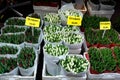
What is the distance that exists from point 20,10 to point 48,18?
957mm

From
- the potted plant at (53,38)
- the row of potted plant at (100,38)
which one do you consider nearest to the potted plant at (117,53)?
the row of potted plant at (100,38)

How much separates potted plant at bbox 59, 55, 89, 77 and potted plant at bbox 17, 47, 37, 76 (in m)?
0.25

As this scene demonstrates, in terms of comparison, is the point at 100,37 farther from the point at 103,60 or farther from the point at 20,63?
the point at 20,63

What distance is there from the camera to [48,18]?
102 inches

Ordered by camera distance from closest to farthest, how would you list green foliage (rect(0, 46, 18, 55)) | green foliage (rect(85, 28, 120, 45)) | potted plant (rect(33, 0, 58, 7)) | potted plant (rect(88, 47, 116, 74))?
1. potted plant (rect(88, 47, 116, 74))
2. green foliage (rect(0, 46, 18, 55))
3. green foliage (rect(85, 28, 120, 45))
4. potted plant (rect(33, 0, 58, 7))

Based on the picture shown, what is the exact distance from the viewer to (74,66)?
73.2 inches

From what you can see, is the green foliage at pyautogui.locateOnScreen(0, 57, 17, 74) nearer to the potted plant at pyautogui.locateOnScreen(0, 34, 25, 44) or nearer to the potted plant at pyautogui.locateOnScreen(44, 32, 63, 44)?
the potted plant at pyautogui.locateOnScreen(0, 34, 25, 44)

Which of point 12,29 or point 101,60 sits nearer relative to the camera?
point 101,60

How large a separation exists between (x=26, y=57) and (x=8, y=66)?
175 mm

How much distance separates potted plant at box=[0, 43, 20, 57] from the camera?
204cm

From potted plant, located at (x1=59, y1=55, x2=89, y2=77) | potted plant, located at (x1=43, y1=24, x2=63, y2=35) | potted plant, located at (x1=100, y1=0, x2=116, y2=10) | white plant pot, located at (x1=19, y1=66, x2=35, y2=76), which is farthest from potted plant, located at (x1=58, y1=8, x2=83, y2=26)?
white plant pot, located at (x1=19, y1=66, x2=35, y2=76)

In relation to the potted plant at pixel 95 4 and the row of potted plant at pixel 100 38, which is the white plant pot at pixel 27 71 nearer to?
the row of potted plant at pixel 100 38

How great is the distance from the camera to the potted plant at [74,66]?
6.06 feet

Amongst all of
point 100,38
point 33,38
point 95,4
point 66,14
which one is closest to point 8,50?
point 33,38
